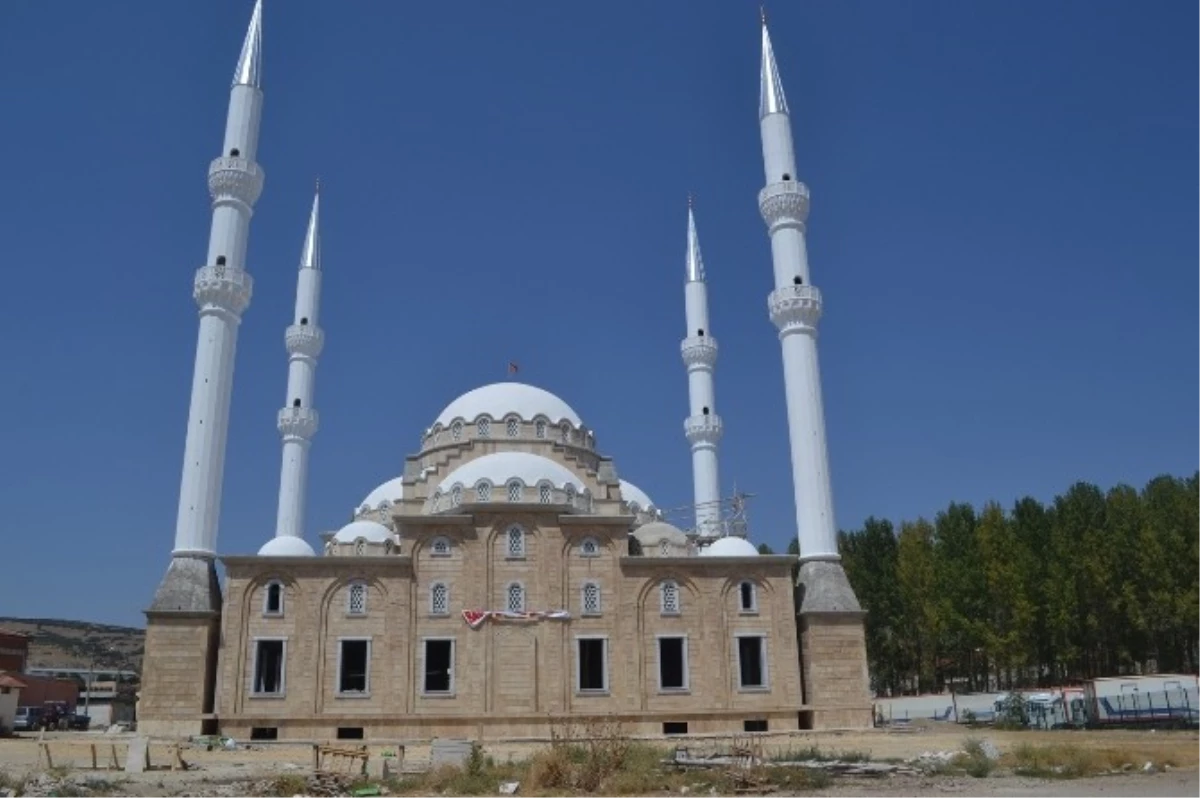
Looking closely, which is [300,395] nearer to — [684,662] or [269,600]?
[269,600]

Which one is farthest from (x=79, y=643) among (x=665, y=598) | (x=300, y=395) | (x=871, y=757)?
(x=871, y=757)

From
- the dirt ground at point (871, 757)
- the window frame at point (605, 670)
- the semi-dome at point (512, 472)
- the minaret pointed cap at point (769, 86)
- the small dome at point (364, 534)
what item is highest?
the minaret pointed cap at point (769, 86)

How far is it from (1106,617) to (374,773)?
3477 centimetres

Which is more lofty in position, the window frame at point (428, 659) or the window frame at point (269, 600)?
the window frame at point (269, 600)

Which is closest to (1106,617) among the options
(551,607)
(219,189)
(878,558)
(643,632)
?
(878,558)

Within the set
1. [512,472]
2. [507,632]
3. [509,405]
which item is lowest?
[507,632]

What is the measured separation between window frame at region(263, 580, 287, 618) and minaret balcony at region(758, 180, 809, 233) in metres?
20.5

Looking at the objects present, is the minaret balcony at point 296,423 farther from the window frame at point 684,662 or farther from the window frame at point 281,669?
the window frame at point 684,662

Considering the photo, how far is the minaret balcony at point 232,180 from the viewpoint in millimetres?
34719

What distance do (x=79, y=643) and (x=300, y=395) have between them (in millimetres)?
86884

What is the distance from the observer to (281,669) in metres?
29.6

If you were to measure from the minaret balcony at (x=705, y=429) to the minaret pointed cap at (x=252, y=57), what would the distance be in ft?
69.9

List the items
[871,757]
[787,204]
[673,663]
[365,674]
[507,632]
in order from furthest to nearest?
[787,204]
[673,663]
[507,632]
[365,674]
[871,757]

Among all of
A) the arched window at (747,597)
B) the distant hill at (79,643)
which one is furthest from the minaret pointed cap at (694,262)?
the distant hill at (79,643)
